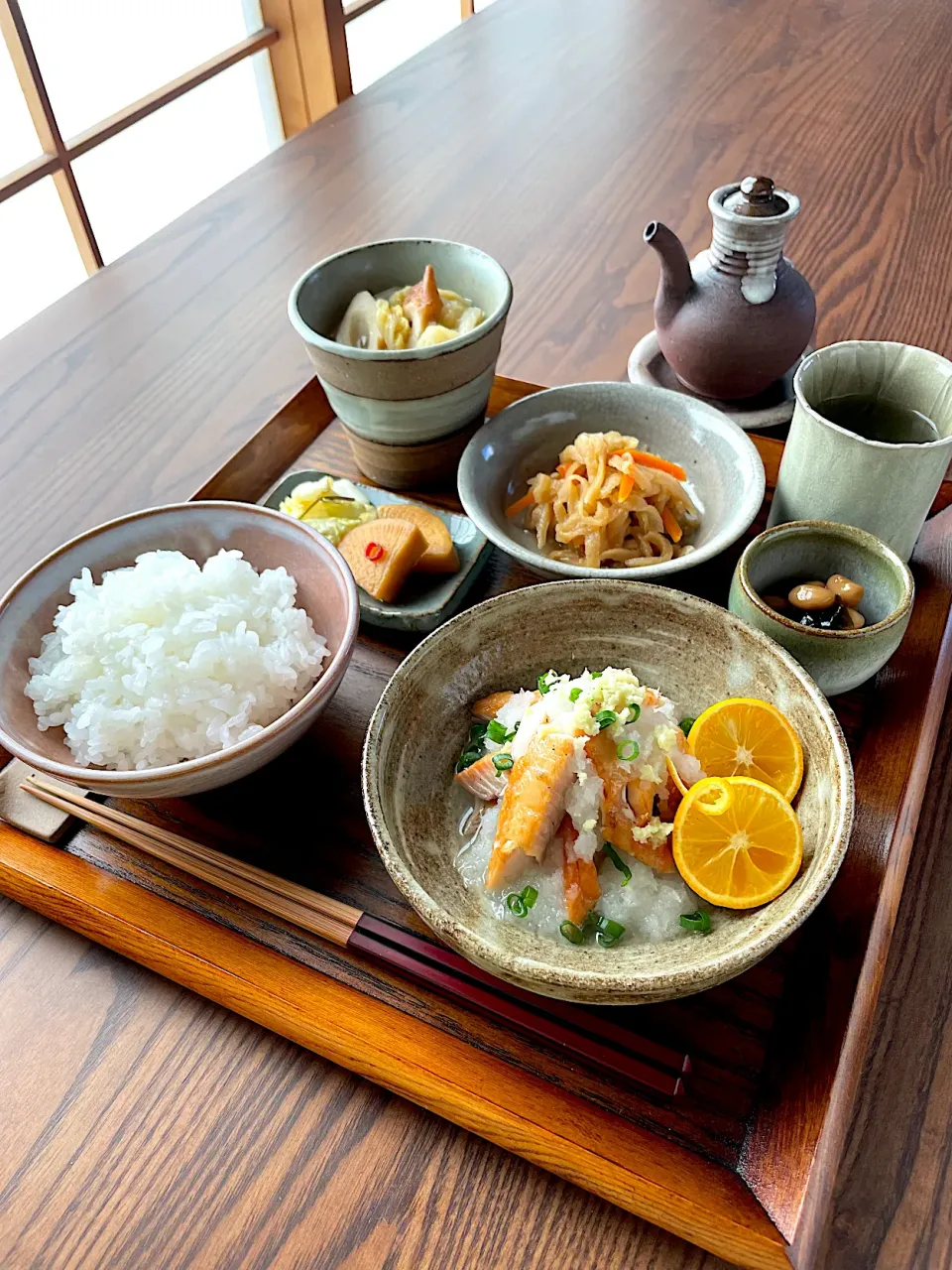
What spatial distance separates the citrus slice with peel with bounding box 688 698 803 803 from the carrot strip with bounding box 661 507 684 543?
40 centimetres

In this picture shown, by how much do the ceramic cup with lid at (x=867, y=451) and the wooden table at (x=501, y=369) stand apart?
34cm

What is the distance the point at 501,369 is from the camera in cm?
193

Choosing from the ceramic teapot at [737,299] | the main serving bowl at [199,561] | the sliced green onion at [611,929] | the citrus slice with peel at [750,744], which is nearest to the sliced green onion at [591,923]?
the sliced green onion at [611,929]

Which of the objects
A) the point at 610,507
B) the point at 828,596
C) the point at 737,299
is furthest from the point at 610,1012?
the point at 737,299

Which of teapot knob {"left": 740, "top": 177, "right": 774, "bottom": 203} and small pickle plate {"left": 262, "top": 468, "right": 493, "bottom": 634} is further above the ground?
teapot knob {"left": 740, "top": 177, "right": 774, "bottom": 203}

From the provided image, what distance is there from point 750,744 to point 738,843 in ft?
0.48

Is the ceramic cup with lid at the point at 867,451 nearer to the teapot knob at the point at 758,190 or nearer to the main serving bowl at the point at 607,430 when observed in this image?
the main serving bowl at the point at 607,430

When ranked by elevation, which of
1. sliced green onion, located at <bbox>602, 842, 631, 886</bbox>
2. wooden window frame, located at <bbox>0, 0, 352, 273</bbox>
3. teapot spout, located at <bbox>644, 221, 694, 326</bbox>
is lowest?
wooden window frame, located at <bbox>0, 0, 352, 273</bbox>

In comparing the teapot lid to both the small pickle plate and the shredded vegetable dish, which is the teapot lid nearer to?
the shredded vegetable dish

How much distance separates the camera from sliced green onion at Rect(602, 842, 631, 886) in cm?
109

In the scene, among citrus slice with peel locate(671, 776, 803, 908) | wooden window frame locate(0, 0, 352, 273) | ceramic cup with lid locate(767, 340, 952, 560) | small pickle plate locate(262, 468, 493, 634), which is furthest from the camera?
wooden window frame locate(0, 0, 352, 273)

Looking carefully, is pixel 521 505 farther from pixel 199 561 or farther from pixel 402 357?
pixel 199 561

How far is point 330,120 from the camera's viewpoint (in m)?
2.94

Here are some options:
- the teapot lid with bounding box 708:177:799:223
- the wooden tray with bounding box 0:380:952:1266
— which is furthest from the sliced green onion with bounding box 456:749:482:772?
the teapot lid with bounding box 708:177:799:223
